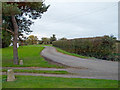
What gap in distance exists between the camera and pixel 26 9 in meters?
11.0

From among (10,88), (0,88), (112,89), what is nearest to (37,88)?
(10,88)

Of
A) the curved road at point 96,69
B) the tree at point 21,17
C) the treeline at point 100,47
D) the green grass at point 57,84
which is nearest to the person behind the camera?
the green grass at point 57,84

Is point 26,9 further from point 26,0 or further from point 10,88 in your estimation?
point 10,88

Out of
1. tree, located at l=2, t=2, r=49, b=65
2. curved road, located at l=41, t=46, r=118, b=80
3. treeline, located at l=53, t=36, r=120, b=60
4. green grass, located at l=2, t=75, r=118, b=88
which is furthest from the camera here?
treeline, located at l=53, t=36, r=120, b=60

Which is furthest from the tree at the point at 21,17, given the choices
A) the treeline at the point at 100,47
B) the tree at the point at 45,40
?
the tree at the point at 45,40

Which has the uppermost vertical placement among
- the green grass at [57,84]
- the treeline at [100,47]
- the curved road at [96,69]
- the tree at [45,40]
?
the tree at [45,40]

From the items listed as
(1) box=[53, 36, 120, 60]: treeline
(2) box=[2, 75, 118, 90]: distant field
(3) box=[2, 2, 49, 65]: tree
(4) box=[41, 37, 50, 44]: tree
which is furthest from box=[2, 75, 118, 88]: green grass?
(4) box=[41, 37, 50, 44]: tree

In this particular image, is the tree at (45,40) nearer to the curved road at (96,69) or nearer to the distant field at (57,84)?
the curved road at (96,69)

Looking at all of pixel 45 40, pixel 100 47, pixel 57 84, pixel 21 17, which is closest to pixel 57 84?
pixel 57 84

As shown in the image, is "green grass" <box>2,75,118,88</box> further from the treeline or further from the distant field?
the treeline

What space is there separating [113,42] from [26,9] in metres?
10.2

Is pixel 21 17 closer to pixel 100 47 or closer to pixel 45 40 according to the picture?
pixel 100 47

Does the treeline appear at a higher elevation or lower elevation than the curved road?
higher

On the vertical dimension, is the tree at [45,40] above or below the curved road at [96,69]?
above
